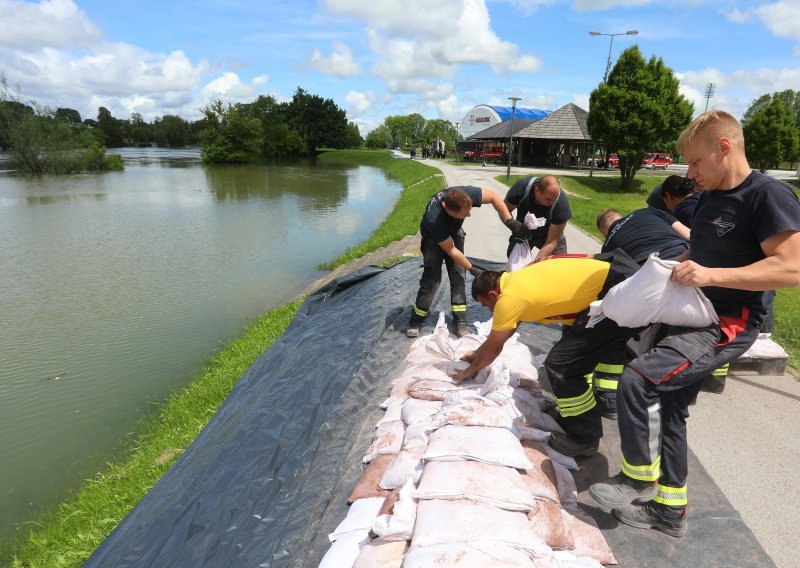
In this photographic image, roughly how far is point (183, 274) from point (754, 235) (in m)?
10.0

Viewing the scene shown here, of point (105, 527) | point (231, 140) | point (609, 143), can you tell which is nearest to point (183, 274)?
point (105, 527)

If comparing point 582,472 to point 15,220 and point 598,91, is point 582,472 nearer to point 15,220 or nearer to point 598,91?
point 15,220

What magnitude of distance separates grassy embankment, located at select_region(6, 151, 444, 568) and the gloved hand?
3.25 metres

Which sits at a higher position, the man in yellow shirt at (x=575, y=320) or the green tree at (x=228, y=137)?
the green tree at (x=228, y=137)

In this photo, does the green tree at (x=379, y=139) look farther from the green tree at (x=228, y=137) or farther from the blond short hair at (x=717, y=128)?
the blond short hair at (x=717, y=128)

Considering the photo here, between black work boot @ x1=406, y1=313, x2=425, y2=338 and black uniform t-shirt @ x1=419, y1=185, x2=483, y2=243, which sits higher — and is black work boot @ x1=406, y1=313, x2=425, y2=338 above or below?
below

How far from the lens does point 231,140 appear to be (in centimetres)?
5300

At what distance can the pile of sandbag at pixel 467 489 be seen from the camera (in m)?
1.84

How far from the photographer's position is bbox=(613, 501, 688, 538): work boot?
220 cm

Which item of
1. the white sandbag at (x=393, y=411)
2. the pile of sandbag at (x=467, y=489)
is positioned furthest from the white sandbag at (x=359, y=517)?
the white sandbag at (x=393, y=411)

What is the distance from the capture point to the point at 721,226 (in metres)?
2.15

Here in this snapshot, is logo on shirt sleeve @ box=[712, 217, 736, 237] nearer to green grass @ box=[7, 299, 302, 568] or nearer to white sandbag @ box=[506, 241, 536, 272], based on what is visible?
white sandbag @ box=[506, 241, 536, 272]

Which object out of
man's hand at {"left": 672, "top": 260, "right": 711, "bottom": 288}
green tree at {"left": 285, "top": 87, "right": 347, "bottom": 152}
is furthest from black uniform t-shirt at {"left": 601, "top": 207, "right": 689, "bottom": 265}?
green tree at {"left": 285, "top": 87, "right": 347, "bottom": 152}

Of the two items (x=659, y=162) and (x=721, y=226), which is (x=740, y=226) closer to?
(x=721, y=226)
